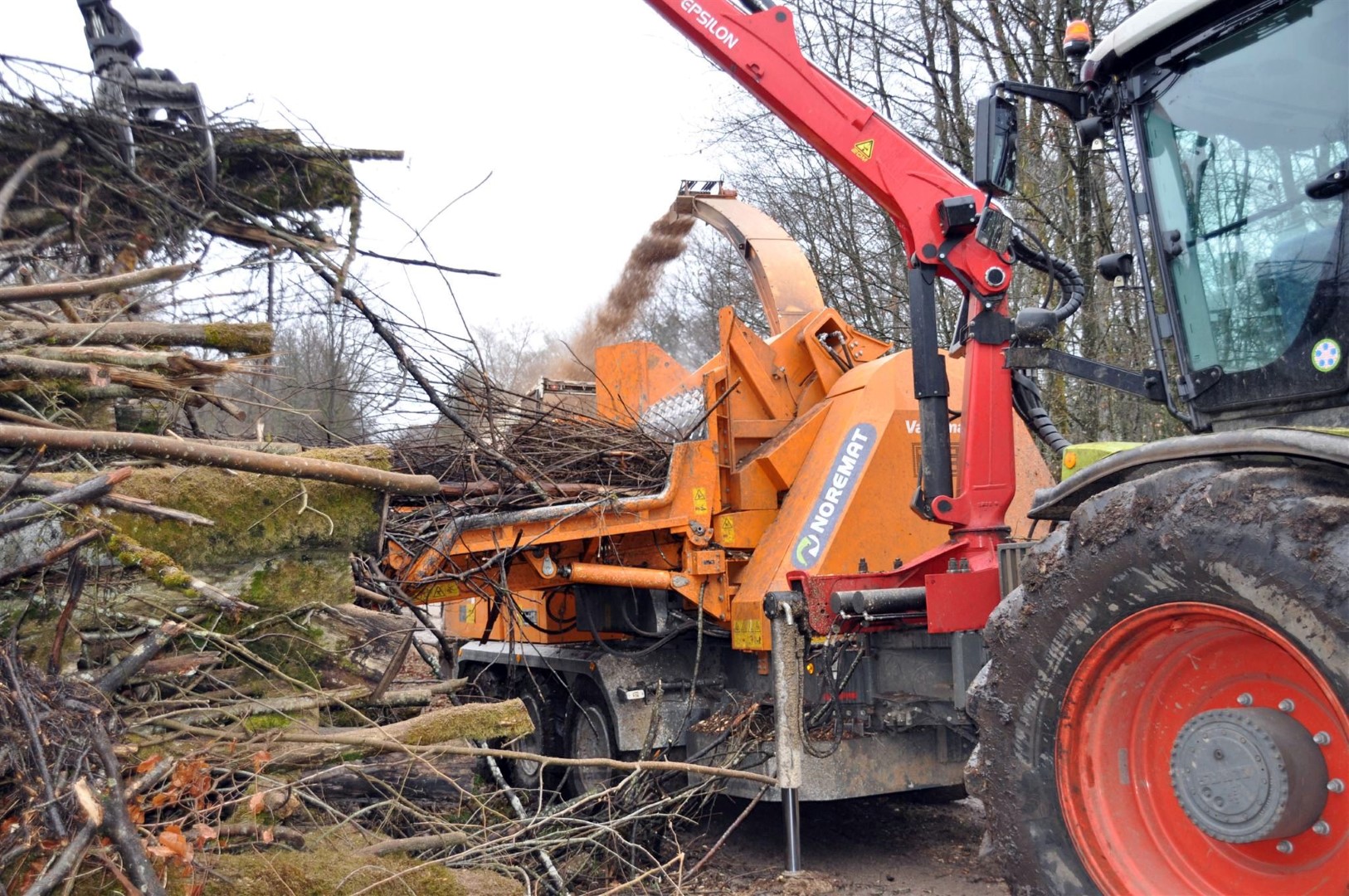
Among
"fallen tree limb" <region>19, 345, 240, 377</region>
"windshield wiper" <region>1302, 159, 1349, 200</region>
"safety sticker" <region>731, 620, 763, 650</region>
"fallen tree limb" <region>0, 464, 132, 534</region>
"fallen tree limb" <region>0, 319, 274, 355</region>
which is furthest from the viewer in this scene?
"safety sticker" <region>731, 620, 763, 650</region>

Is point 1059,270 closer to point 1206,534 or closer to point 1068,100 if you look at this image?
point 1068,100

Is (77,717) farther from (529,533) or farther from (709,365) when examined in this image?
(709,365)

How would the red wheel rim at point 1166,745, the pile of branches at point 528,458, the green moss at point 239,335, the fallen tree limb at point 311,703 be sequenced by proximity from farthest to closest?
the pile of branches at point 528,458, the green moss at point 239,335, the fallen tree limb at point 311,703, the red wheel rim at point 1166,745

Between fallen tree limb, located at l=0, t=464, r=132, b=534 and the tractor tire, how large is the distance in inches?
97.0

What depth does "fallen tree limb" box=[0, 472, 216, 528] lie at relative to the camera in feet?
10.8

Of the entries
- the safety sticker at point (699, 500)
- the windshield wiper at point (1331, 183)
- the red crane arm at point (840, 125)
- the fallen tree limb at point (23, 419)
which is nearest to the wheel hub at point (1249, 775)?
the windshield wiper at point (1331, 183)

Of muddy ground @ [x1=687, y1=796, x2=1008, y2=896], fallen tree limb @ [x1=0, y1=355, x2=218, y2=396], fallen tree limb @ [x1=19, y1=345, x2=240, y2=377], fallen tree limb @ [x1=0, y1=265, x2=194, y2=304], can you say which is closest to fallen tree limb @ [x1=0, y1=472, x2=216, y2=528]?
fallen tree limb @ [x1=0, y1=355, x2=218, y2=396]

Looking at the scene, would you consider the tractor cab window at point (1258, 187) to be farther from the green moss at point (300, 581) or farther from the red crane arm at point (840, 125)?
the green moss at point (300, 581)

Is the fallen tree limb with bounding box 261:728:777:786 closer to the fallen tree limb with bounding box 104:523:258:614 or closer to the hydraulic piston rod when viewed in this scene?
the fallen tree limb with bounding box 104:523:258:614

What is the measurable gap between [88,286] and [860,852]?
13.5ft

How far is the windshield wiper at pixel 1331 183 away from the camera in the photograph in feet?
8.91

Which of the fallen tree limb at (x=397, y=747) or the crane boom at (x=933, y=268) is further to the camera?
the crane boom at (x=933, y=268)

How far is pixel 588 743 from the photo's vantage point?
627 centimetres

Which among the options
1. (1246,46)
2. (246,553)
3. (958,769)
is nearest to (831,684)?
(958,769)
